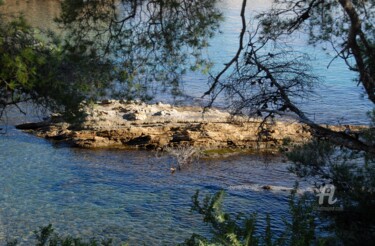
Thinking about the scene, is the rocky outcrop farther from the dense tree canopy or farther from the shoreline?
the dense tree canopy

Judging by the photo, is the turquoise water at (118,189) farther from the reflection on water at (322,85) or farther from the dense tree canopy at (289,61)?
the dense tree canopy at (289,61)

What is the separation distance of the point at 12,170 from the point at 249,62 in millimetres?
9920

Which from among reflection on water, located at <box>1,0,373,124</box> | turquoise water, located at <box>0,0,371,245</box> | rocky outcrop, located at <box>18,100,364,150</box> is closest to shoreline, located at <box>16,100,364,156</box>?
rocky outcrop, located at <box>18,100,364,150</box>

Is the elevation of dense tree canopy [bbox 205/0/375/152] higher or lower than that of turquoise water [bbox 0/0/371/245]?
higher

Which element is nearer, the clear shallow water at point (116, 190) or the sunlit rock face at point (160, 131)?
the clear shallow water at point (116, 190)

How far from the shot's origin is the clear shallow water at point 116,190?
12.6 m

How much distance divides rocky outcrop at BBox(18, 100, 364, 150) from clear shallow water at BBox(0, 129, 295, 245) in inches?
23.2

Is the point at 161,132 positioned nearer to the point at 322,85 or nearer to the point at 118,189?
the point at 118,189

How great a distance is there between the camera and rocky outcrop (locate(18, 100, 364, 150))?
706 inches

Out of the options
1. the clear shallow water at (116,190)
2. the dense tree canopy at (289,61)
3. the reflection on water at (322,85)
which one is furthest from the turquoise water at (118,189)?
the dense tree canopy at (289,61)

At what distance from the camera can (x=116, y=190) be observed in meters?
14.8

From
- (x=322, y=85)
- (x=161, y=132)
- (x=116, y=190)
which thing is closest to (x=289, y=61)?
(x=116, y=190)

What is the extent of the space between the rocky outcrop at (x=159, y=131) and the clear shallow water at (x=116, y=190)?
0.59 metres

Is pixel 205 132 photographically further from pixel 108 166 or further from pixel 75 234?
pixel 75 234
